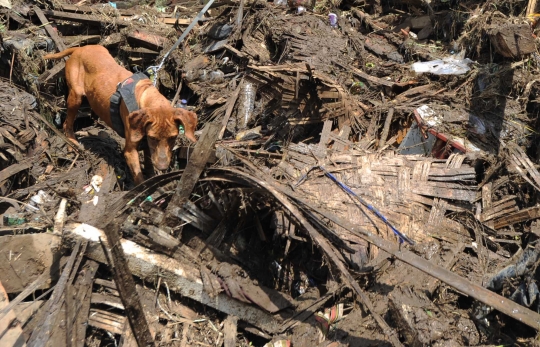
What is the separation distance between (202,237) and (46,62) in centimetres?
481

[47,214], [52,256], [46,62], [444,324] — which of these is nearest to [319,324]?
[444,324]

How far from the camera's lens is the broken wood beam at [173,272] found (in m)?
4.45

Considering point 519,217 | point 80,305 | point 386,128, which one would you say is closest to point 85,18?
point 386,128

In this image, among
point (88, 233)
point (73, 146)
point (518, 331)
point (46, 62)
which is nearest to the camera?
point (518, 331)

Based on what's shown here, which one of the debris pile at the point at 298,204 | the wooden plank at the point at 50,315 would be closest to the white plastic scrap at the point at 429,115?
the debris pile at the point at 298,204

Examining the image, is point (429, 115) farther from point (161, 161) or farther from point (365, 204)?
point (161, 161)

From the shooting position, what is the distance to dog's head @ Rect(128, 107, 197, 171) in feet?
17.6

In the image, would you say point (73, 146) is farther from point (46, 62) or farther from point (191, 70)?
point (191, 70)

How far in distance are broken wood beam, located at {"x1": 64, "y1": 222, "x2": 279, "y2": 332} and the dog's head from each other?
1271mm

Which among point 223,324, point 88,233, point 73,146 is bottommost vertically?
point 223,324

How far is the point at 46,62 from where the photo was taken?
779cm

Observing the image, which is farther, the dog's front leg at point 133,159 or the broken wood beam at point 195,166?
the dog's front leg at point 133,159

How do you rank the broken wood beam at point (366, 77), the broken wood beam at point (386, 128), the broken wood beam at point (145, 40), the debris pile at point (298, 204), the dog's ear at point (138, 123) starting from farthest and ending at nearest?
the broken wood beam at point (145, 40)
the broken wood beam at point (366, 77)
the broken wood beam at point (386, 128)
the dog's ear at point (138, 123)
the debris pile at point (298, 204)

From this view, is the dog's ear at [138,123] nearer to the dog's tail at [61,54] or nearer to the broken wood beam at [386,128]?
the dog's tail at [61,54]
